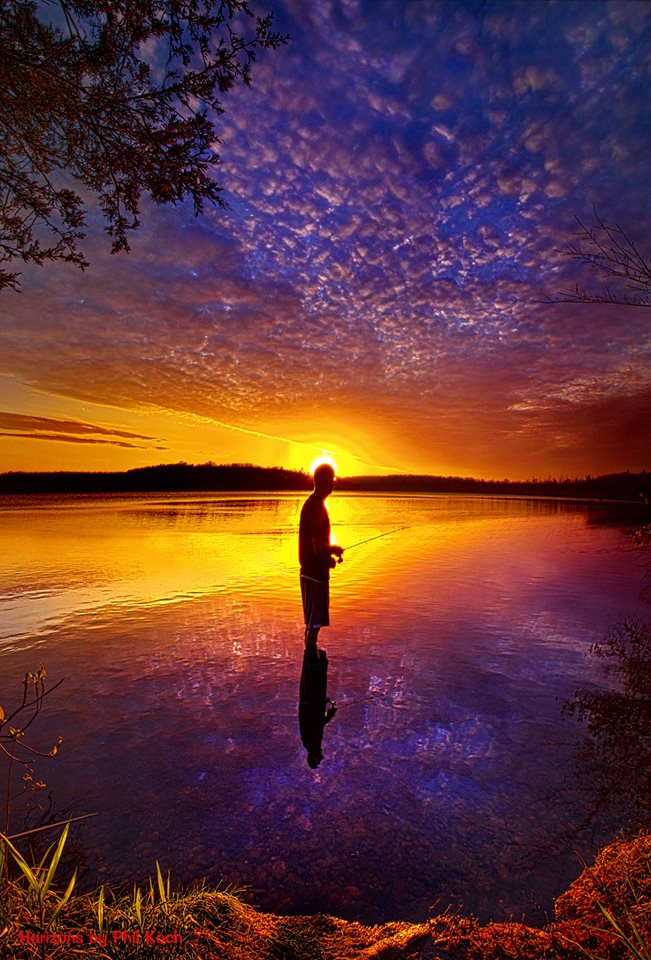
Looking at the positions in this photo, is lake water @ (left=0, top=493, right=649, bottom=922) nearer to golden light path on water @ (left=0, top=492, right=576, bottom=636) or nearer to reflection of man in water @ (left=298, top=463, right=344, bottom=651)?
golden light path on water @ (left=0, top=492, right=576, bottom=636)

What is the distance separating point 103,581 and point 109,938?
12.7m

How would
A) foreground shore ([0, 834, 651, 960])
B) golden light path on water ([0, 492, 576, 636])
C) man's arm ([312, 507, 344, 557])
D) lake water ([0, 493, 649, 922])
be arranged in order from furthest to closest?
golden light path on water ([0, 492, 576, 636]) → man's arm ([312, 507, 344, 557]) → lake water ([0, 493, 649, 922]) → foreground shore ([0, 834, 651, 960])

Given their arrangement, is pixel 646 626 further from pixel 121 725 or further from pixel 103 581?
pixel 103 581

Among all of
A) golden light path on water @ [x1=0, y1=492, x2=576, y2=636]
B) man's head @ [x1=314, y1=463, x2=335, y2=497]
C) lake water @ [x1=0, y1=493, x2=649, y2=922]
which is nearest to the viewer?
lake water @ [x1=0, y1=493, x2=649, y2=922]

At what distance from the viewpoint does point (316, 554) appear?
6.01 meters

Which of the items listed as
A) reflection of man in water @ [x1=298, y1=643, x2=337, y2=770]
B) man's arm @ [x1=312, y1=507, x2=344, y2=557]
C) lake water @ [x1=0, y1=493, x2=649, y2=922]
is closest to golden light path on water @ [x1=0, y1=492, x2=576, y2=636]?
lake water @ [x1=0, y1=493, x2=649, y2=922]

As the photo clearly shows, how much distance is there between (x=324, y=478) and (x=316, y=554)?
38.2 inches

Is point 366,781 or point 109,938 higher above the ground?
point 109,938

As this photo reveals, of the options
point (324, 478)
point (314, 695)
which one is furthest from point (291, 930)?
point (324, 478)

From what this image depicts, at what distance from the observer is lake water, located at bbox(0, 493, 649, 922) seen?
358cm

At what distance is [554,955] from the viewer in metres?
2.55

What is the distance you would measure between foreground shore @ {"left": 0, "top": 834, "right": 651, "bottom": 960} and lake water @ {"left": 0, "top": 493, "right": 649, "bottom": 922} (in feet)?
1.01

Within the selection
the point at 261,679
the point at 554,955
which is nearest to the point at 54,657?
the point at 261,679

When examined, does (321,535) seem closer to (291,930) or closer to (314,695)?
(314,695)
